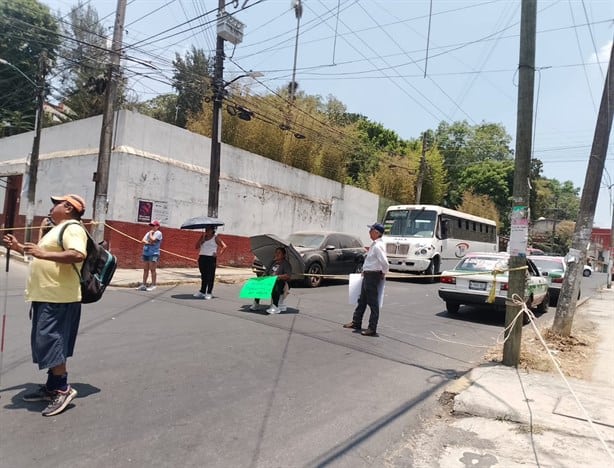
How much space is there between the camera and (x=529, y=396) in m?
5.21

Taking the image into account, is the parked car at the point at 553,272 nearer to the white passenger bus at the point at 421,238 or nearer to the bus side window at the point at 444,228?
the white passenger bus at the point at 421,238

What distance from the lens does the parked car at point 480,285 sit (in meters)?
10.2

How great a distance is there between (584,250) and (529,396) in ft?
14.3

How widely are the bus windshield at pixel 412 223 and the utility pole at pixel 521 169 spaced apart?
12.9 m

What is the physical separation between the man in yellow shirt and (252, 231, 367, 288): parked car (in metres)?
9.97

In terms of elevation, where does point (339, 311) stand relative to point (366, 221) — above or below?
below

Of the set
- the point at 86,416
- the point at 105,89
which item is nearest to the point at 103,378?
the point at 86,416

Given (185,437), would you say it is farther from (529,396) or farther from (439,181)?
(439,181)

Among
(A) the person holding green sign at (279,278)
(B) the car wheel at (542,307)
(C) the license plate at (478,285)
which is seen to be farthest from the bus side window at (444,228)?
(A) the person holding green sign at (279,278)

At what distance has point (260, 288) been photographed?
29.9 feet

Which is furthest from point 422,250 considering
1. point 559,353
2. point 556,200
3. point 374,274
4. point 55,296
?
point 556,200

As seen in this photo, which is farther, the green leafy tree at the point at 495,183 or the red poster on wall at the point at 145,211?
the green leafy tree at the point at 495,183

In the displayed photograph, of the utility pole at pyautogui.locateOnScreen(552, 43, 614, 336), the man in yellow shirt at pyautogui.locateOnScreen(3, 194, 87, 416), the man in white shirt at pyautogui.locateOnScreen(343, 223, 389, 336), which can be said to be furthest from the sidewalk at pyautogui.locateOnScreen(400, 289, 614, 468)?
the man in yellow shirt at pyautogui.locateOnScreen(3, 194, 87, 416)

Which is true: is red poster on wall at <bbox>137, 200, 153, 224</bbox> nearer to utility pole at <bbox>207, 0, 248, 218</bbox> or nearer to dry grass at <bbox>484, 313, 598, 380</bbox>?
utility pole at <bbox>207, 0, 248, 218</bbox>
